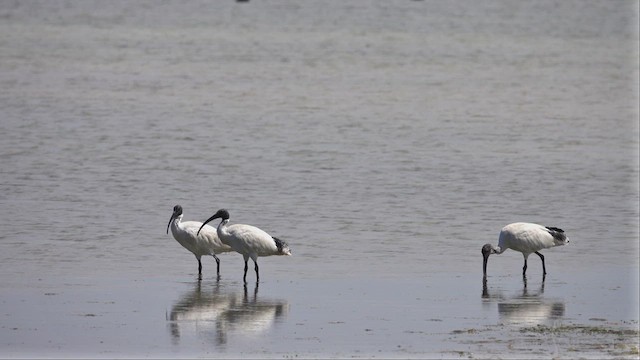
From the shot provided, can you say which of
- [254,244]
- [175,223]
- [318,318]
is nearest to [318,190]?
[175,223]

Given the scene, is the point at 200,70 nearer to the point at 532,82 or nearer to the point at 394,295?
the point at 532,82

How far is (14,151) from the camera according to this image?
2864 centimetres

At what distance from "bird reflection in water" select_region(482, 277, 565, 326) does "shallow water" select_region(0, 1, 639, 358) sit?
0.18ft

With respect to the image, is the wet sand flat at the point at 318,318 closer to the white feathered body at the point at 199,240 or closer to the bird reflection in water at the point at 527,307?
the bird reflection in water at the point at 527,307

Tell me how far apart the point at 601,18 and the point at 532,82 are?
31847mm

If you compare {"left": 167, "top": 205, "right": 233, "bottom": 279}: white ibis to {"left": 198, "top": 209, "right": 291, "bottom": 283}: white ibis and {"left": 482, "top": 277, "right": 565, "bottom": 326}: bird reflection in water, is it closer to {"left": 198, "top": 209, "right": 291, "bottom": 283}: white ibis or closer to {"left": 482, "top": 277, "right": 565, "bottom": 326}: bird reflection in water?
{"left": 198, "top": 209, "right": 291, "bottom": 283}: white ibis

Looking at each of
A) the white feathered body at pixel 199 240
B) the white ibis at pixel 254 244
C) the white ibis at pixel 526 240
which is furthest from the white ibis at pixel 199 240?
the white ibis at pixel 526 240

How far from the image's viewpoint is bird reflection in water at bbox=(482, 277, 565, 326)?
13.6 m

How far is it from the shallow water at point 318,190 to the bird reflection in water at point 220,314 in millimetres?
39

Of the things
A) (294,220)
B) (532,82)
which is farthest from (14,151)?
(532,82)

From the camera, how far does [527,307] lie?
47.3 feet

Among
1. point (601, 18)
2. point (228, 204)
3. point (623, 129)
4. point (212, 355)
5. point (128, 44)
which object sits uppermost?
point (601, 18)

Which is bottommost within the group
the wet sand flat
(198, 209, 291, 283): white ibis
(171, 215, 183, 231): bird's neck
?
the wet sand flat

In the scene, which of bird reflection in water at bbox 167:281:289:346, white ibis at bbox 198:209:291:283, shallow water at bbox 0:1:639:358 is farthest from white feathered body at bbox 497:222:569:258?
bird reflection in water at bbox 167:281:289:346
